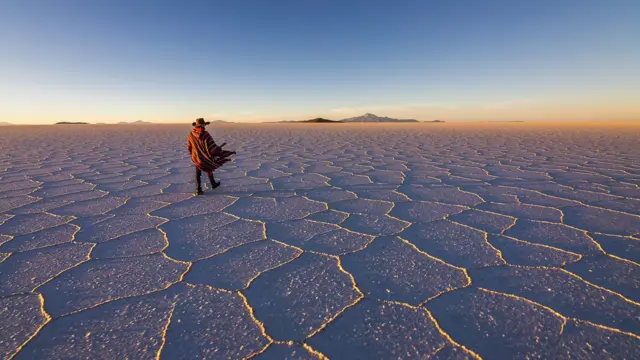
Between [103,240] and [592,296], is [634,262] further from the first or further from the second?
[103,240]

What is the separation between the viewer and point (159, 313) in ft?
4.11

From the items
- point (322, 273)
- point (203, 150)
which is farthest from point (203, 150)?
point (322, 273)

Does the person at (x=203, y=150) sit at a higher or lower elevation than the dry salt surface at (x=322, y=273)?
higher

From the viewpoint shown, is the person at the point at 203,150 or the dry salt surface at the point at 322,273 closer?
the dry salt surface at the point at 322,273

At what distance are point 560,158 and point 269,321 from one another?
5.61 m

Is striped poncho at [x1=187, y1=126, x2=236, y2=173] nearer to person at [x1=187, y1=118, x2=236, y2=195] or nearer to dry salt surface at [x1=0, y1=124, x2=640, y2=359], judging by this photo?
person at [x1=187, y1=118, x2=236, y2=195]

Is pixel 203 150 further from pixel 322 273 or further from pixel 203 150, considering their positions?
pixel 322 273

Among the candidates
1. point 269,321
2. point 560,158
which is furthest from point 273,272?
point 560,158

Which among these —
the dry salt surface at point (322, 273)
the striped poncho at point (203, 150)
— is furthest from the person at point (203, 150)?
the dry salt surface at point (322, 273)

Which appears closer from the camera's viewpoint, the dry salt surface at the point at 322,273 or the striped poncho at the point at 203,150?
the dry salt surface at the point at 322,273

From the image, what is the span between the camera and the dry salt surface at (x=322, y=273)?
1101 mm

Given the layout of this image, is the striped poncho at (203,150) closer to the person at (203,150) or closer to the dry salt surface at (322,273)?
the person at (203,150)

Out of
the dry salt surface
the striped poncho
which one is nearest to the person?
the striped poncho

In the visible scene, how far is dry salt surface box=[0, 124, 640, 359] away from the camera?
3.61ft
